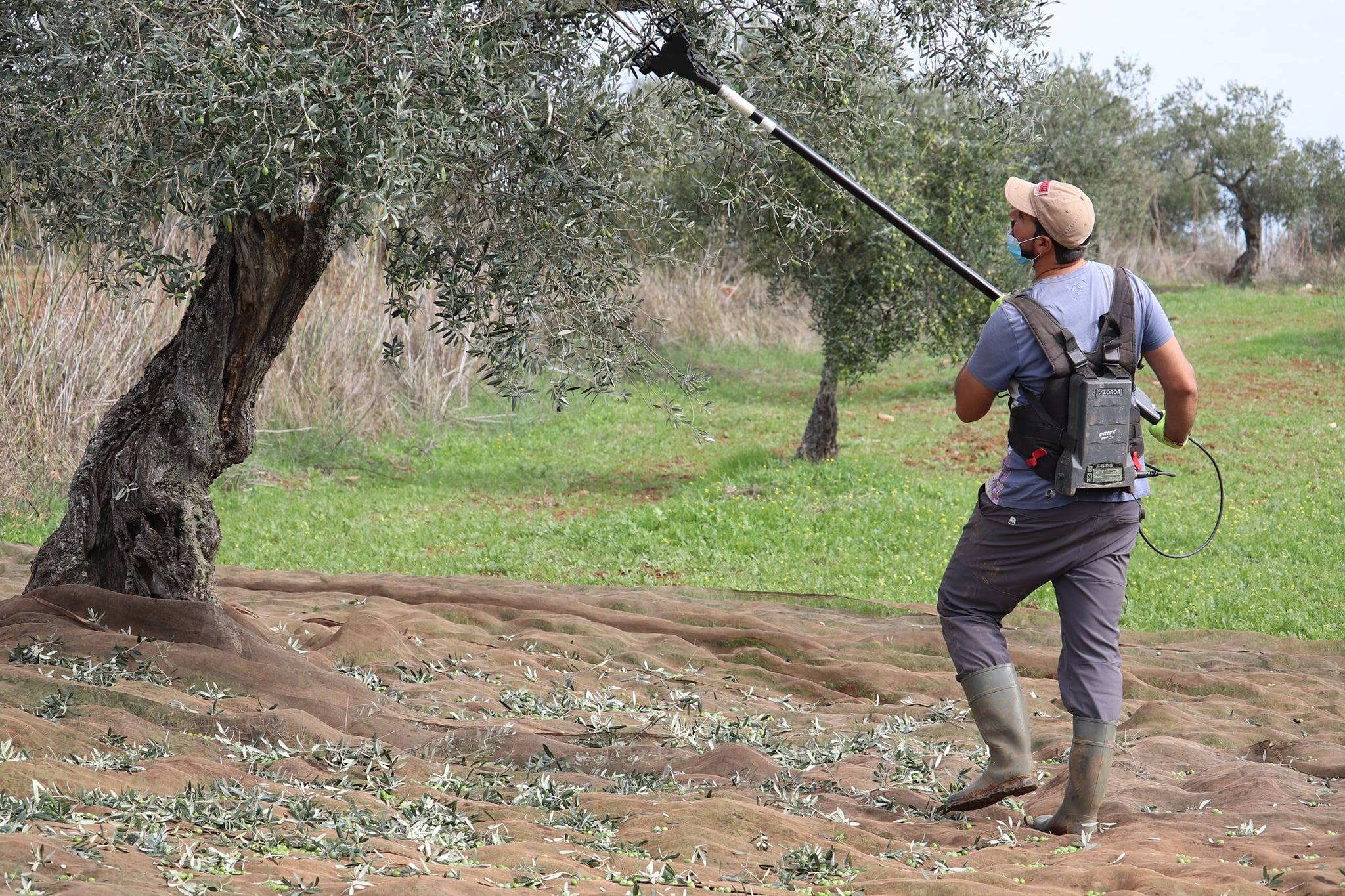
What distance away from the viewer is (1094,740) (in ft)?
13.2

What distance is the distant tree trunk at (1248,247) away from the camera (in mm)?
30500

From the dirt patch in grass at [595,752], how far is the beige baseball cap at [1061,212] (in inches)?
77.7

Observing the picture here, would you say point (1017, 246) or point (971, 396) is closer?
point (971, 396)

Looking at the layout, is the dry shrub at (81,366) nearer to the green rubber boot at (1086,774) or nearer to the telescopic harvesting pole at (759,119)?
the telescopic harvesting pole at (759,119)

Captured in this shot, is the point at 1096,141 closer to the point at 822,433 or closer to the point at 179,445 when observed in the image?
the point at 822,433

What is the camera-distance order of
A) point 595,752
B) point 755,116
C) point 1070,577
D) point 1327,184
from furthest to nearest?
1. point 1327,184
2. point 755,116
3. point 595,752
4. point 1070,577

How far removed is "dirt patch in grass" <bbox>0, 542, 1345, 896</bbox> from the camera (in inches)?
135

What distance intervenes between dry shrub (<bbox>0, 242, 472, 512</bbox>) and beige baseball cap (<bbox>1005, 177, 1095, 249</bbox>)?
6.54m

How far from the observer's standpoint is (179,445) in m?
5.77

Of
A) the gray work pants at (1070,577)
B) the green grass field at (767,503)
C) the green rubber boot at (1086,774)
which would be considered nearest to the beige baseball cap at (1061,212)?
Answer: the gray work pants at (1070,577)

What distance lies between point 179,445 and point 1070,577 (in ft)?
13.2

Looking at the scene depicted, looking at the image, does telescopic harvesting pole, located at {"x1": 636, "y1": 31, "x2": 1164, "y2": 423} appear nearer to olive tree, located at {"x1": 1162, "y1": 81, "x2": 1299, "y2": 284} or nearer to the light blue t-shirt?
the light blue t-shirt

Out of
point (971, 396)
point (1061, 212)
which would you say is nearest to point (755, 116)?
point (1061, 212)

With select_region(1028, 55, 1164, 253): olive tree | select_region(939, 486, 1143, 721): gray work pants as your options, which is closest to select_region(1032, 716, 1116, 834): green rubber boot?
select_region(939, 486, 1143, 721): gray work pants
